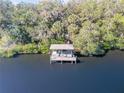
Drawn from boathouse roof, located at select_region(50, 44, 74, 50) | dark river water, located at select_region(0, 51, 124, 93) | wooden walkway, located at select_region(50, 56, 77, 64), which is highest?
boathouse roof, located at select_region(50, 44, 74, 50)

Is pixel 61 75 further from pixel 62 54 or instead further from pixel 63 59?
pixel 62 54

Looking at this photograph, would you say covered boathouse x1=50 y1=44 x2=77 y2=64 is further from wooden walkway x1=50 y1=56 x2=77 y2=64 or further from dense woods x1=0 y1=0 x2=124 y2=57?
dense woods x1=0 y1=0 x2=124 y2=57

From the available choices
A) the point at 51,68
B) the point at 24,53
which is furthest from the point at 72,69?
the point at 24,53

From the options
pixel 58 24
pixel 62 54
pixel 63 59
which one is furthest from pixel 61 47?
pixel 58 24

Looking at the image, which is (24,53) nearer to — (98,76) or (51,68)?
(51,68)

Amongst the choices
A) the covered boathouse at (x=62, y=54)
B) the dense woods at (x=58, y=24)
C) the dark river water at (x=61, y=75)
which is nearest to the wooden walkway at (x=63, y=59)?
the covered boathouse at (x=62, y=54)

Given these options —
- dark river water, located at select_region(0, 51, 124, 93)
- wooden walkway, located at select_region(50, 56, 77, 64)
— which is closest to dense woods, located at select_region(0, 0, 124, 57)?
dark river water, located at select_region(0, 51, 124, 93)
